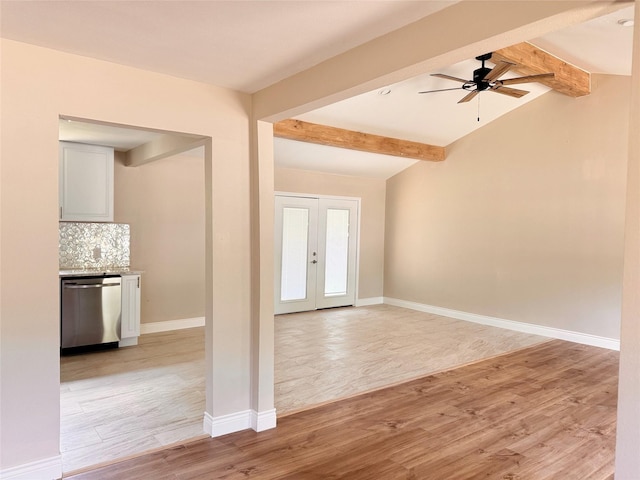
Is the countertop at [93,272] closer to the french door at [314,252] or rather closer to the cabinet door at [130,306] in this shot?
the cabinet door at [130,306]

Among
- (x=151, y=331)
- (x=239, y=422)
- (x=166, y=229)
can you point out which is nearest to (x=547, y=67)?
(x=239, y=422)

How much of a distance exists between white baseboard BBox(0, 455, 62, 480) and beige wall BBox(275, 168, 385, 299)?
18.3ft

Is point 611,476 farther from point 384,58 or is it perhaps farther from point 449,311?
point 449,311

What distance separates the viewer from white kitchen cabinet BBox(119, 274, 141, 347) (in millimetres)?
5051

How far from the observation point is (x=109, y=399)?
11.7 feet

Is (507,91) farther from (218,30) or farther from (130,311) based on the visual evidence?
(130,311)

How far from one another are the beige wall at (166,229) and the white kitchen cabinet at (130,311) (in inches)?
23.7

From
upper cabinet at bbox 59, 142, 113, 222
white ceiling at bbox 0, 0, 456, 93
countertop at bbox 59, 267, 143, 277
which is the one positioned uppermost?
white ceiling at bbox 0, 0, 456, 93

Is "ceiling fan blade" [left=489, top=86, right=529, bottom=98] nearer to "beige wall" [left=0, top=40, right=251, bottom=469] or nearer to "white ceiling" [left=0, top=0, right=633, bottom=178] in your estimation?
"white ceiling" [left=0, top=0, right=633, bottom=178]

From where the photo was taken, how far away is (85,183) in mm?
5055

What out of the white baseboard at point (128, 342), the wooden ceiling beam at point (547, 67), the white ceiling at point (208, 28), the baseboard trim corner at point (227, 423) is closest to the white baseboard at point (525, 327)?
the wooden ceiling beam at point (547, 67)

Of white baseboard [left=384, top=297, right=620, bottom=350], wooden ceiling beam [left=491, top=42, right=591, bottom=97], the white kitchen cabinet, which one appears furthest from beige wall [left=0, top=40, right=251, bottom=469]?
white baseboard [left=384, top=297, right=620, bottom=350]

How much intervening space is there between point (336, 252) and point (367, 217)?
0.96m

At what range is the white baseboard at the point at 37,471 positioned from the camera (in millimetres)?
2219
